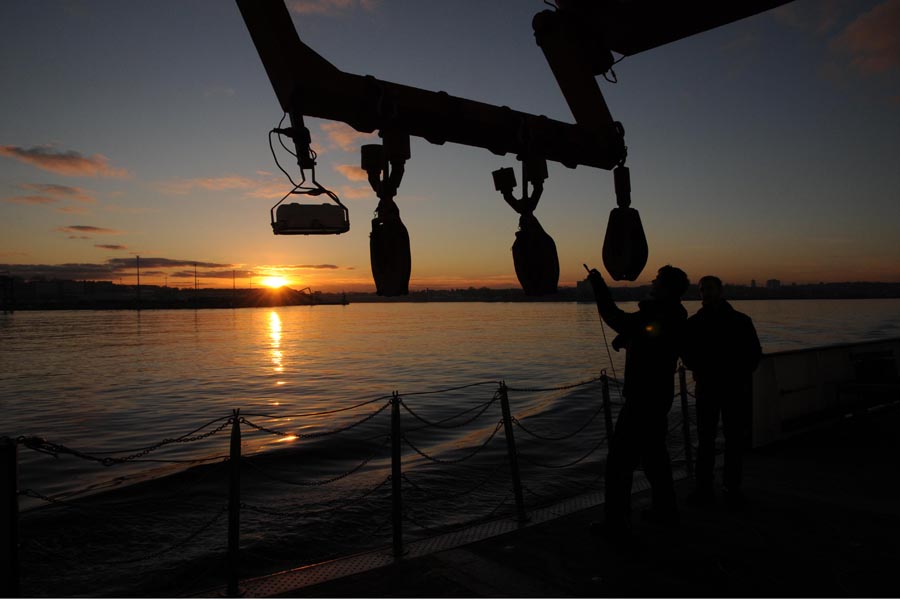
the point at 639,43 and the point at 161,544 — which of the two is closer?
the point at 639,43

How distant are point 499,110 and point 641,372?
2505 millimetres

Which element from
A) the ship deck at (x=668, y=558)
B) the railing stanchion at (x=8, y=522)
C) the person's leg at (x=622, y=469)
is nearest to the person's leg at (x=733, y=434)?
the ship deck at (x=668, y=558)

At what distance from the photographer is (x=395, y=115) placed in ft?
9.15

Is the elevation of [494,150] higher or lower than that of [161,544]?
higher

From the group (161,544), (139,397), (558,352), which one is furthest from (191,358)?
(161,544)

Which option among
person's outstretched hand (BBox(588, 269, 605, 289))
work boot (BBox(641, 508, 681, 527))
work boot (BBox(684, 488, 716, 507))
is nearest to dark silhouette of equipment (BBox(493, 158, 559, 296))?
person's outstretched hand (BBox(588, 269, 605, 289))

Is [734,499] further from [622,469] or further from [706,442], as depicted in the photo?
[622,469]

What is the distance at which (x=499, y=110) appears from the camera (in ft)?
10.6

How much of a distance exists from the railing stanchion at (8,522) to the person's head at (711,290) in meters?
5.89

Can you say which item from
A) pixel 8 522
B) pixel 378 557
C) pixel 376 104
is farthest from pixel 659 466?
pixel 8 522

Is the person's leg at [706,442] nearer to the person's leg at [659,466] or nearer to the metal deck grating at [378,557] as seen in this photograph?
the person's leg at [659,466]

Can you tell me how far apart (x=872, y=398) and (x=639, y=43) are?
7645mm

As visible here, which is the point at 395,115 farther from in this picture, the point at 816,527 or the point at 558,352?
the point at 558,352

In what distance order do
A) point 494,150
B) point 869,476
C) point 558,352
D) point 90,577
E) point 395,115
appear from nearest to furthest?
point 395,115 < point 494,150 < point 869,476 < point 90,577 < point 558,352
